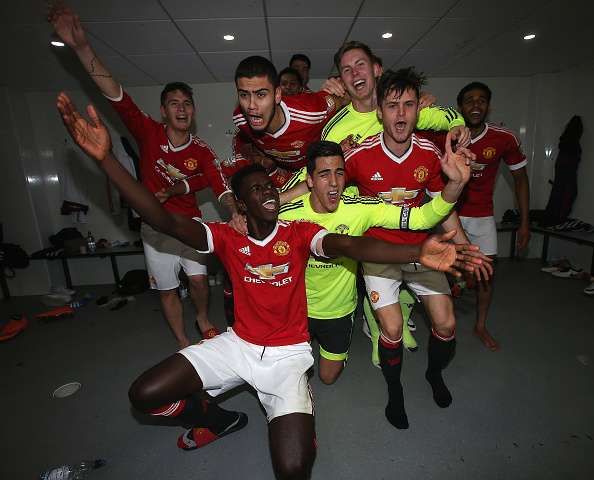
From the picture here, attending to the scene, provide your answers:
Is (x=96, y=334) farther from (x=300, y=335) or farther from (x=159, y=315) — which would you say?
(x=300, y=335)

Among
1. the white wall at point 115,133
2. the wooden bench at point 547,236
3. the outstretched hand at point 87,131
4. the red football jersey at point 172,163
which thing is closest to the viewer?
the outstretched hand at point 87,131

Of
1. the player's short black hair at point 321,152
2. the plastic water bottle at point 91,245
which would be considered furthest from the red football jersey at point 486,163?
the plastic water bottle at point 91,245

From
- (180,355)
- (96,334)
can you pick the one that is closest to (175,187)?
(180,355)

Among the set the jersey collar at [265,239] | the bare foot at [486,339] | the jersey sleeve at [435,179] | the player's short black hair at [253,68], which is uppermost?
the player's short black hair at [253,68]

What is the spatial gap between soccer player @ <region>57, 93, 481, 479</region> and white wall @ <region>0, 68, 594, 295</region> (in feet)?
14.0

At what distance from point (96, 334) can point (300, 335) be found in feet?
10.0

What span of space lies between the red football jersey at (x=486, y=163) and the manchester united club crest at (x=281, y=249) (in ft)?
7.23

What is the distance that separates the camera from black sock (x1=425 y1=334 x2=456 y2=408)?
239 cm

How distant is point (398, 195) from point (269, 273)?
1.02 metres

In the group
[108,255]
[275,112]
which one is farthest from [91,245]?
[275,112]

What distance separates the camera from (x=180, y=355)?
190 cm

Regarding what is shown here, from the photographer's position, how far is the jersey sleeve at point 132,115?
2578mm

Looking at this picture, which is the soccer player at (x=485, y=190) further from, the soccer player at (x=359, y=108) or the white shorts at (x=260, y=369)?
the white shorts at (x=260, y=369)

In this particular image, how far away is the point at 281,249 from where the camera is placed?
194 centimetres
